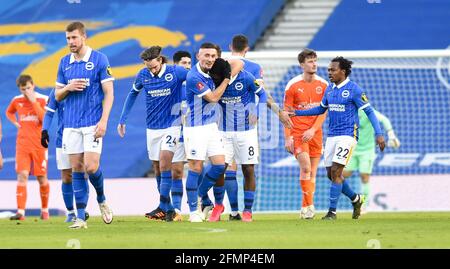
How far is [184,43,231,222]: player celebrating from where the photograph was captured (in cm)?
1409

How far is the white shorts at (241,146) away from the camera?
48.5ft

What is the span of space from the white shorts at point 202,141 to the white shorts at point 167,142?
0.73 meters

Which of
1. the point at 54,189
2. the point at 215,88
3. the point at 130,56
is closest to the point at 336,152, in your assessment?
the point at 215,88

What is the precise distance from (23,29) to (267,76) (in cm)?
599

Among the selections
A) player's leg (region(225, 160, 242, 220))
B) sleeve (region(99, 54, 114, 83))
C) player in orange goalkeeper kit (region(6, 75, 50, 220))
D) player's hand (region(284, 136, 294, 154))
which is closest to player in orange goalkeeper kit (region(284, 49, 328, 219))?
player's hand (region(284, 136, 294, 154))

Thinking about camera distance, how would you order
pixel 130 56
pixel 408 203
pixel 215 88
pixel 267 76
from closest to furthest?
pixel 215 88, pixel 408 203, pixel 267 76, pixel 130 56

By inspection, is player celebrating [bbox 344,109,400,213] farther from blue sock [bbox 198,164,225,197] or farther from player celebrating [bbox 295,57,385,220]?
blue sock [bbox 198,164,225,197]

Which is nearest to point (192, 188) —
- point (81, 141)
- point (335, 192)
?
point (81, 141)

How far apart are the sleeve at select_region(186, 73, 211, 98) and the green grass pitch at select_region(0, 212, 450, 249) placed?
162cm

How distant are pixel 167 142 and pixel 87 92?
224 centimetres

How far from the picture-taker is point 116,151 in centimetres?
2380
